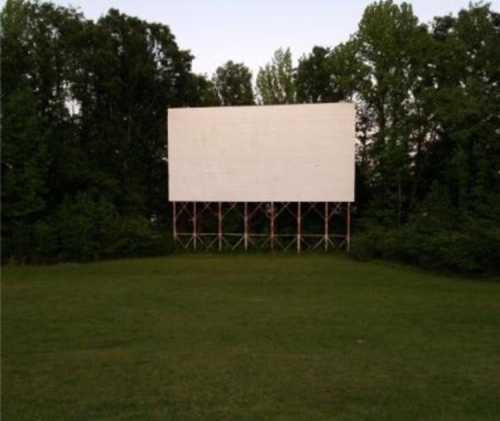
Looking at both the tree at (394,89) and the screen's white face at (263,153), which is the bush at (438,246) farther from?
the tree at (394,89)

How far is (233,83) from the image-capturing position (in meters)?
39.8

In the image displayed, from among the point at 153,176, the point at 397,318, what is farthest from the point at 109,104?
the point at 397,318

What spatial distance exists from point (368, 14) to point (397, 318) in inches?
748

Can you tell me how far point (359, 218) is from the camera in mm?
26656

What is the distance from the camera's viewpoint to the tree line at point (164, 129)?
876 inches

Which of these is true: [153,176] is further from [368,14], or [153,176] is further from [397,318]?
[397,318]

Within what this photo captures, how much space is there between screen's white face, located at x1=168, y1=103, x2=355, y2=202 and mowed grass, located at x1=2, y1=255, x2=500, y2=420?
24.6 ft

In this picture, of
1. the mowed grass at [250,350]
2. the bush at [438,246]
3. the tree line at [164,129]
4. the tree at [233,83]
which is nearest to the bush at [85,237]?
the tree line at [164,129]

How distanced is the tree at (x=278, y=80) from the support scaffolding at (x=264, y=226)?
1070cm

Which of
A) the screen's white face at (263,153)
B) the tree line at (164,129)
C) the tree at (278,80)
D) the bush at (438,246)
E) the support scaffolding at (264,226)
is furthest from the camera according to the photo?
the tree at (278,80)

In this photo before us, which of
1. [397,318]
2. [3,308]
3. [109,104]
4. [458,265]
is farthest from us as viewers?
[109,104]

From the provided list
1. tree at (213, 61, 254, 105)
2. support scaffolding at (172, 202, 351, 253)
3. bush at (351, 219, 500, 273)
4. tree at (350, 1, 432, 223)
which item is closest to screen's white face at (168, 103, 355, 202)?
support scaffolding at (172, 202, 351, 253)

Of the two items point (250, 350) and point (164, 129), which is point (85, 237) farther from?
point (250, 350)

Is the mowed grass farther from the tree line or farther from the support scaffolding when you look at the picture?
the support scaffolding
